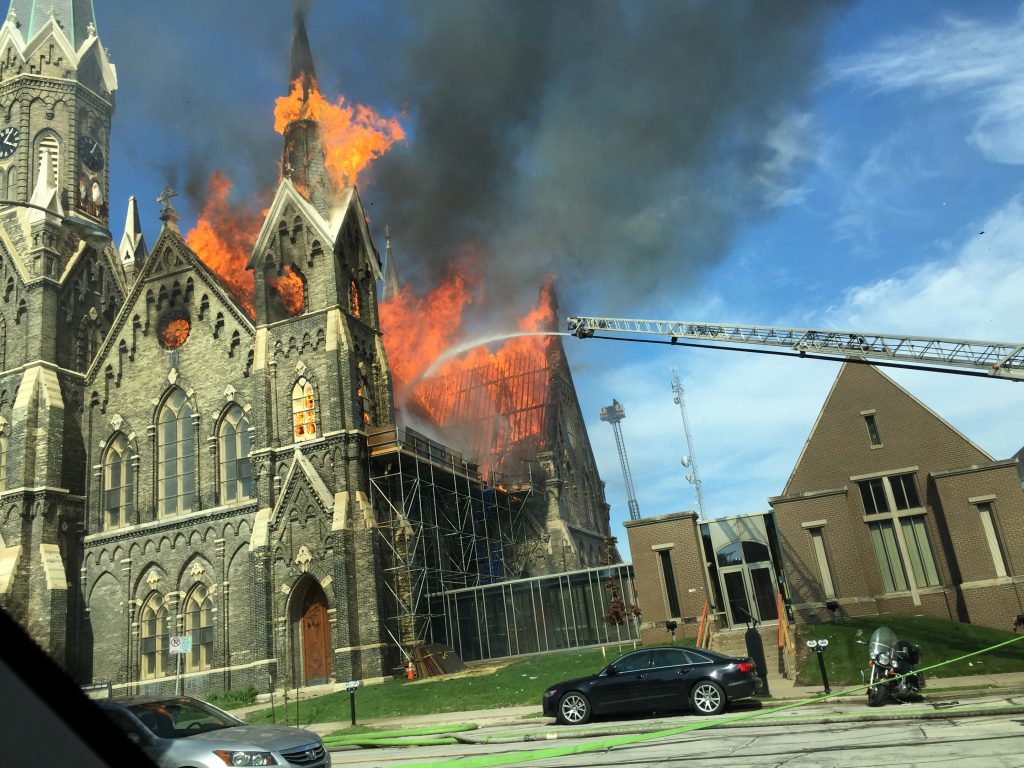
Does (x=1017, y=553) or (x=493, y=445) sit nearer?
(x=1017, y=553)

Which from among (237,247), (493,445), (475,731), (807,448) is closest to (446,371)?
(493,445)

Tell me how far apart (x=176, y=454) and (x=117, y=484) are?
137 inches

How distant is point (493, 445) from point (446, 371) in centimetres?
765

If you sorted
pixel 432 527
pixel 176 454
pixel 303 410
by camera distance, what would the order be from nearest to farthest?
pixel 303 410, pixel 432 527, pixel 176 454

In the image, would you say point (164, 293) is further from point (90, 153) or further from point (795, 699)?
point (795, 699)

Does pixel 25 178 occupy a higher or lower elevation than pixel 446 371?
higher

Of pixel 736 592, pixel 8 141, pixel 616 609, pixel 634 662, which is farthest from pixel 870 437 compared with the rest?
pixel 8 141

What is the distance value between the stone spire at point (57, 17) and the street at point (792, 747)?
4672 centimetres

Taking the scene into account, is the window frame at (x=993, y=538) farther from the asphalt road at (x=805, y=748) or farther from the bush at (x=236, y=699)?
the bush at (x=236, y=699)

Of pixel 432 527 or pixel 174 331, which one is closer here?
pixel 432 527

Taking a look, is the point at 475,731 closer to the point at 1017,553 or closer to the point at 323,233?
the point at 1017,553

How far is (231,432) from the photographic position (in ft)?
127

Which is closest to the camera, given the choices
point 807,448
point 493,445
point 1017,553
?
point 1017,553

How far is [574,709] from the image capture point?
1766cm
